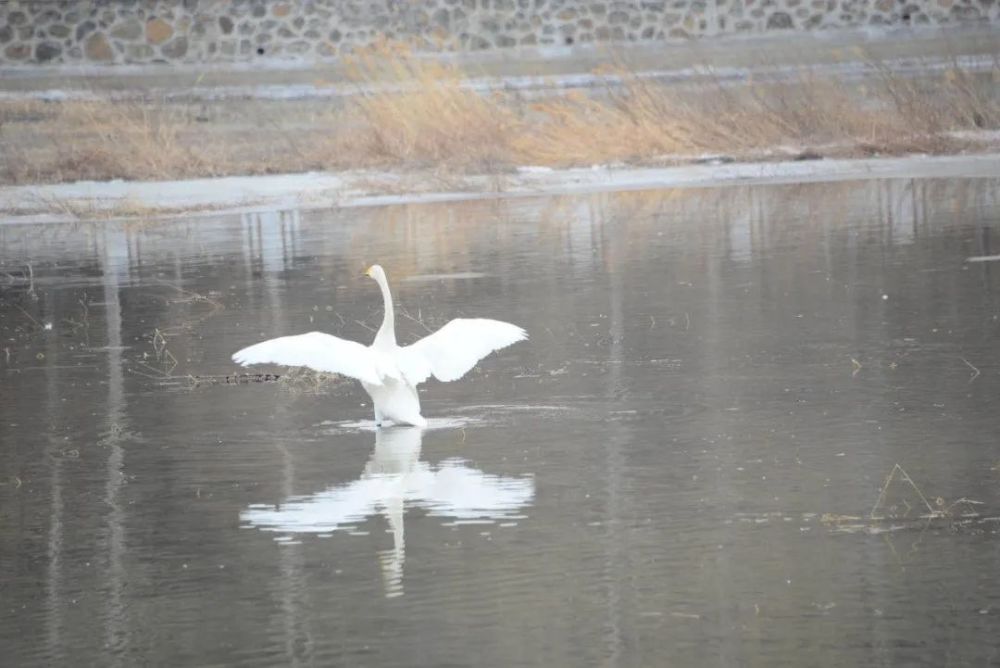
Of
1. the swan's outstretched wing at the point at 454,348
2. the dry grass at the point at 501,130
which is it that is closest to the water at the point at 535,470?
the swan's outstretched wing at the point at 454,348

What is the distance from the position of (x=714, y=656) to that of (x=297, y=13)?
26982 millimetres

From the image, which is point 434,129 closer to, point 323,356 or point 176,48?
point 176,48

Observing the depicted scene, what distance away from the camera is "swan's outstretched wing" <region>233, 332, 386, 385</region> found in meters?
11.0

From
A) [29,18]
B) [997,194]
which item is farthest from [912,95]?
[29,18]

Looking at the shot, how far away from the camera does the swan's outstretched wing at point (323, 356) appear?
35.9ft

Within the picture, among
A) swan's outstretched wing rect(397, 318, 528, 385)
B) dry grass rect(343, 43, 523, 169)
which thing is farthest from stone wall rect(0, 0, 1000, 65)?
swan's outstretched wing rect(397, 318, 528, 385)

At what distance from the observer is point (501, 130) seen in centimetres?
2673

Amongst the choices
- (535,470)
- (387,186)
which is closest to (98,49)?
(387,186)

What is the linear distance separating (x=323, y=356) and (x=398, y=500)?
166cm

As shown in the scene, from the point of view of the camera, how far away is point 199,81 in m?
31.9

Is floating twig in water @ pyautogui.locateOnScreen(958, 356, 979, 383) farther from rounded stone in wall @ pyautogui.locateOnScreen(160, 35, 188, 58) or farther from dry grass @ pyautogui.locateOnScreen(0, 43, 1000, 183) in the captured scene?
rounded stone in wall @ pyautogui.locateOnScreen(160, 35, 188, 58)

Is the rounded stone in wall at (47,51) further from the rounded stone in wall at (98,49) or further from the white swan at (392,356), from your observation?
the white swan at (392,356)

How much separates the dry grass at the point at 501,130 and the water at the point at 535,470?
779 cm

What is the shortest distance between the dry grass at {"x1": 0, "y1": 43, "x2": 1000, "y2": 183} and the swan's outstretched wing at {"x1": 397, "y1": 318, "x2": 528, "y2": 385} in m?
14.6
